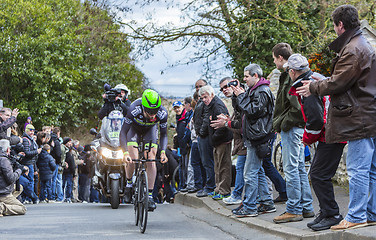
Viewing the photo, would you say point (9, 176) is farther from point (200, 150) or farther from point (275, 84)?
point (275, 84)

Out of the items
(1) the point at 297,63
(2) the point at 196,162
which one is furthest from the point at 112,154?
(1) the point at 297,63

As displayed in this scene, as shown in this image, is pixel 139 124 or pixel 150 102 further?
pixel 139 124

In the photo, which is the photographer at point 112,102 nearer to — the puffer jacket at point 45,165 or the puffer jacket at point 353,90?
the puffer jacket at point 45,165

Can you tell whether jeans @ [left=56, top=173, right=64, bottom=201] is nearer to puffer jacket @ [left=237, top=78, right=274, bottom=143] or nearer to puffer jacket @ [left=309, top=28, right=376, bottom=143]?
puffer jacket @ [left=237, top=78, right=274, bottom=143]

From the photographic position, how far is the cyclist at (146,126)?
30.3 feet

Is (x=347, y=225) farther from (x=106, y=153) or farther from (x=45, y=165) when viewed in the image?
(x=45, y=165)

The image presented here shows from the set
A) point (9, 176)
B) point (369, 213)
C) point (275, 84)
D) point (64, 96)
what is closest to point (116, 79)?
point (64, 96)

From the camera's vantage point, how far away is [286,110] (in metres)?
8.23

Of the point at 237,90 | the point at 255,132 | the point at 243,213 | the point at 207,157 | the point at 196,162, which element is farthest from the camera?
the point at 196,162

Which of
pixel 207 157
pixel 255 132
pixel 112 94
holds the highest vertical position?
pixel 112 94

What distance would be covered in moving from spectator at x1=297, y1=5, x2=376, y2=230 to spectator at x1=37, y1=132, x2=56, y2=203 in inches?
505

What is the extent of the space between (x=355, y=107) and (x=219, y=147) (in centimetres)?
520

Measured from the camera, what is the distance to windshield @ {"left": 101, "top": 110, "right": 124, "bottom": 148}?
40.5ft

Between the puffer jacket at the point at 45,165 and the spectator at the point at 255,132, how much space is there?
32.5 ft
